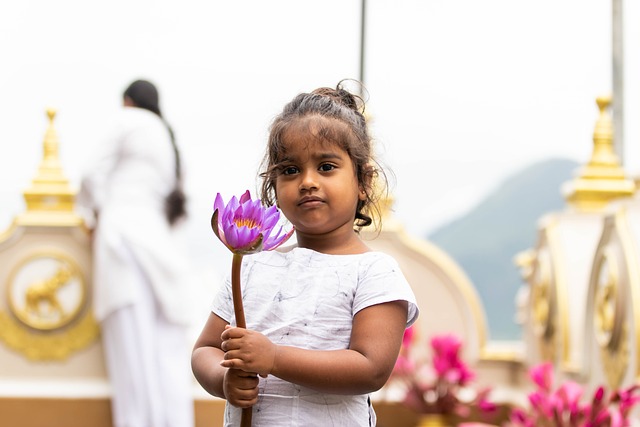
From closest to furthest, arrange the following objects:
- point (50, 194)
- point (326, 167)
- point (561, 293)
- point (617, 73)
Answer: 1. point (326, 167)
2. point (561, 293)
3. point (50, 194)
4. point (617, 73)

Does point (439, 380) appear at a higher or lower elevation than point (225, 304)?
lower

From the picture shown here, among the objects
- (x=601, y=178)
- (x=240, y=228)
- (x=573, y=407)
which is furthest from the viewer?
(x=601, y=178)

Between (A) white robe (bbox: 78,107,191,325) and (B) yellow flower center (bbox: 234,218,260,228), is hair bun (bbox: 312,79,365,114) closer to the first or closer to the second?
(B) yellow flower center (bbox: 234,218,260,228)

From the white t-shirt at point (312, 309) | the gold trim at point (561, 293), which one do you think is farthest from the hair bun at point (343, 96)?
the gold trim at point (561, 293)

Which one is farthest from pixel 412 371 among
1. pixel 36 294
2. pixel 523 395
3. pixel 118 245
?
pixel 36 294

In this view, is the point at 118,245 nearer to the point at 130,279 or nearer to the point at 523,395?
the point at 130,279

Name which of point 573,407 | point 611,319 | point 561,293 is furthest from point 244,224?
point 561,293

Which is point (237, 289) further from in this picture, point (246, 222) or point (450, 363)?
point (450, 363)

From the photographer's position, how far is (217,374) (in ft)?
5.22

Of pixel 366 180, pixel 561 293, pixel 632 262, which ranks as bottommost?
pixel 561 293

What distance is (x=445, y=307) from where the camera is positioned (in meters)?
4.99

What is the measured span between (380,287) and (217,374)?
0.22 metres

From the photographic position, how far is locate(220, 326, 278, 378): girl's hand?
1.44 metres

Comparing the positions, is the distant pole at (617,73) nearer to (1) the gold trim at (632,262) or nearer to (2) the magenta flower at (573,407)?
(1) the gold trim at (632,262)
